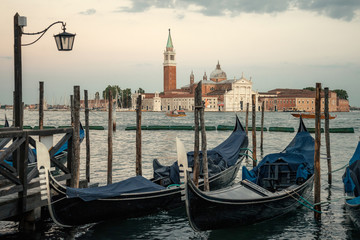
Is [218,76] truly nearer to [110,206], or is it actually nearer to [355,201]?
[355,201]

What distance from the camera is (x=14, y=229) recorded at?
17.3ft

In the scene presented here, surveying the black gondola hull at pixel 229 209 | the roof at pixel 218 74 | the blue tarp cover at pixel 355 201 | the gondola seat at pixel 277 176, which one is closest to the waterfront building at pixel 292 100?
the roof at pixel 218 74

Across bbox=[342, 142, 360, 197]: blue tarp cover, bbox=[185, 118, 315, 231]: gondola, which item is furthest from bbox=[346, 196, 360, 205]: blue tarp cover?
bbox=[185, 118, 315, 231]: gondola

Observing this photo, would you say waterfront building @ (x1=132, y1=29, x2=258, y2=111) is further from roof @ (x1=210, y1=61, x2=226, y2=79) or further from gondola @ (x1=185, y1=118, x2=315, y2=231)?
gondola @ (x1=185, y1=118, x2=315, y2=231)

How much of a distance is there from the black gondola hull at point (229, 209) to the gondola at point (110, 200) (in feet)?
1.43

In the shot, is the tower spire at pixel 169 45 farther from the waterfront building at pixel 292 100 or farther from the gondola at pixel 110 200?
the gondola at pixel 110 200

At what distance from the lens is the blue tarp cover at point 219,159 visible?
657 cm

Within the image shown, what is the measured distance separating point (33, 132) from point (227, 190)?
93.6 inches

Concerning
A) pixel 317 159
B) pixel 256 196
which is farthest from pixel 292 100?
pixel 256 196

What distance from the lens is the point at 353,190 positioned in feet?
18.3

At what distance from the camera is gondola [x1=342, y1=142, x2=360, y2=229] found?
523 centimetres

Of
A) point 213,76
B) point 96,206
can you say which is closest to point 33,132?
point 96,206

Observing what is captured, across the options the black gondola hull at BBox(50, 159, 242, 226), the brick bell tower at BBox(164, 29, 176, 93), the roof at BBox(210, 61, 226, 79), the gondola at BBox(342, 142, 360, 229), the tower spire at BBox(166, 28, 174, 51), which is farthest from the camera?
the roof at BBox(210, 61, 226, 79)

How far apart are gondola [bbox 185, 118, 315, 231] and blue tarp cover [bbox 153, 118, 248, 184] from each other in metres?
0.94
